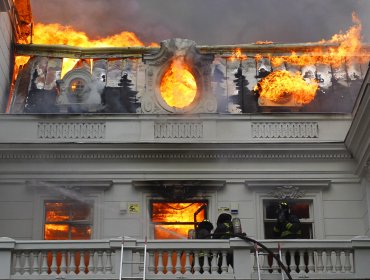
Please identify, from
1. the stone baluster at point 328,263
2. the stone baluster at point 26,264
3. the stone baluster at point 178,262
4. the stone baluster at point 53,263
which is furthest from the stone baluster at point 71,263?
the stone baluster at point 328,263

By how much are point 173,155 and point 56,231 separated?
369 cm

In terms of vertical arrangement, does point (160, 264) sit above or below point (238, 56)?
below

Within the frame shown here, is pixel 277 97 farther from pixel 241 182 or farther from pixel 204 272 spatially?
pixel 204 272

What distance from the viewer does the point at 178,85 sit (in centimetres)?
2480

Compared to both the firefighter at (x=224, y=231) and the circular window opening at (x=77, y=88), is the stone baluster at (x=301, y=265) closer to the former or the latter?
the firefighter at (x=224, y=231)

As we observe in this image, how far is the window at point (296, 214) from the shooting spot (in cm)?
2306

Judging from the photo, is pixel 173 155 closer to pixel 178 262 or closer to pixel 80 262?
pixel 178 262

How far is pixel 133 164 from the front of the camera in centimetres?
A: 2352

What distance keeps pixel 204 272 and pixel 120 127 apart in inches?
281

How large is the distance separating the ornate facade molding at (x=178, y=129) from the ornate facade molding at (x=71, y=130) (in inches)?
59.8

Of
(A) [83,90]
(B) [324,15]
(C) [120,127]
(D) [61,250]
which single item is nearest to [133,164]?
(C) [120,127]

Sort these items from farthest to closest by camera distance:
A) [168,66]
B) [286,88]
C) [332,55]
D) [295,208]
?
1. [332,55]
2. [286,88]
3. [168,66]
4. [295,208]

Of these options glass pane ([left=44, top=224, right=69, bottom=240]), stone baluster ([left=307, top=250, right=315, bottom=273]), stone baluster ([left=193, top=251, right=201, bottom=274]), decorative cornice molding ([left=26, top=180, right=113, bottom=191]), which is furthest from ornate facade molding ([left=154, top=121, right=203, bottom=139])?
stone baluster ([left=307, top=250, right=315, bottom=273])

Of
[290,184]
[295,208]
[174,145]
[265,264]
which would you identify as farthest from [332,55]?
[265,264]
